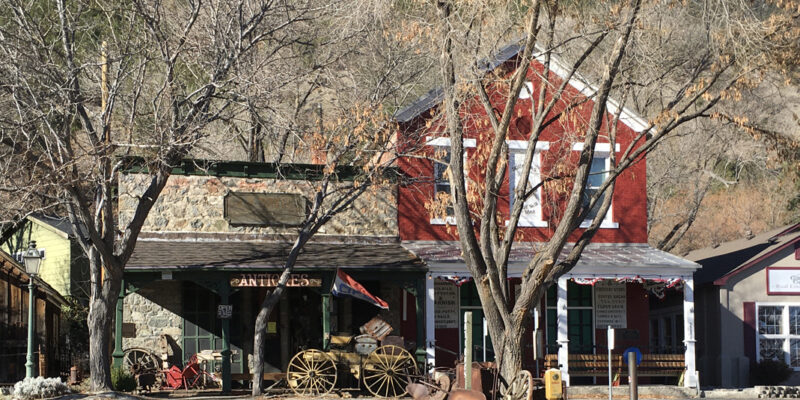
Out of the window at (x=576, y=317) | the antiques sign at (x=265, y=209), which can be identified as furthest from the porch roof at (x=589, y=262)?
the antiques sign at (x=265, y=209)

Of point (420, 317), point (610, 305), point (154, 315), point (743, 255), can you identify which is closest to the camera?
point (420, 317)

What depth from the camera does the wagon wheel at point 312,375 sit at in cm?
2144

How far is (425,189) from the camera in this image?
25.1 m

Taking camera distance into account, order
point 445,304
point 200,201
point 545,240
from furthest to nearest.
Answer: point 545,240 < point 445,304 < point 200,201

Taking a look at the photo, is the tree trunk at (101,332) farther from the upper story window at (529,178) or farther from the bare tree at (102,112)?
the upper story window at (529,178)

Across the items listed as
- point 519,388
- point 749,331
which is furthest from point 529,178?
point 519,388

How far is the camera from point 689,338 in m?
24.2

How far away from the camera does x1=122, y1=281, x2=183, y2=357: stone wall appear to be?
23.6 m

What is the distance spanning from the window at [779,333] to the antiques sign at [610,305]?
3.50m

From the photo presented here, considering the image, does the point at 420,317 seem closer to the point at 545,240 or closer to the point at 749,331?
the point at 545,240

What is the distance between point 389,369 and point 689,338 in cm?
729

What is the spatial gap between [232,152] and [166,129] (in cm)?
2044

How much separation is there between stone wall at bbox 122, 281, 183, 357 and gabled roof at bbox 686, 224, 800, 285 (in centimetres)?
1317

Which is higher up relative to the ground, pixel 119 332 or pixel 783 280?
pixel 783 280
